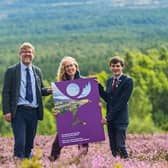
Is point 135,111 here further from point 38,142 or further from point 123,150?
point 123,150

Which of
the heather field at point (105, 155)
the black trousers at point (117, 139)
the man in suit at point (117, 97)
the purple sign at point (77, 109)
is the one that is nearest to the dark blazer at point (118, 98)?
the man in suit at point (117, 97)

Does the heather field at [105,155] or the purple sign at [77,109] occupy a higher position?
the purple sign at [77,109]

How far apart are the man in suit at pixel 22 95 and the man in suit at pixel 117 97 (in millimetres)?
1118

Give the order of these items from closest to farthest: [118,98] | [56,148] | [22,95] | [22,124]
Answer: [22,95], [22,124], [118,98], [56,148]

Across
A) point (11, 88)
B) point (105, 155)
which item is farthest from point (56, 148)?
point (11, 88)

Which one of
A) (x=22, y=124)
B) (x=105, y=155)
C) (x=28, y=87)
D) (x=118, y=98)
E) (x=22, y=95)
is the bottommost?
(x=105, y=155)

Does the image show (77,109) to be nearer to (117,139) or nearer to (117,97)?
(117,97)

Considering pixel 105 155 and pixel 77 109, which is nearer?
pixel 77 109

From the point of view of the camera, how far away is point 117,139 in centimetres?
1143

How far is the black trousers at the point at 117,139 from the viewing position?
11.3 m

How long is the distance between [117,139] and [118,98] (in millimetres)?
723

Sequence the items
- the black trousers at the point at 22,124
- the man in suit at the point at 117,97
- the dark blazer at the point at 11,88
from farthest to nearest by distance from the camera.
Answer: the man in suit at the point at 117,97
the black trousers at the point at 22,124
the dark blazer at the point at 11,88

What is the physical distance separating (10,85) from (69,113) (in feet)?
3.37

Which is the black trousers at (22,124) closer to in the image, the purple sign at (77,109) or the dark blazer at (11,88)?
the dark blazer at (11,88)
